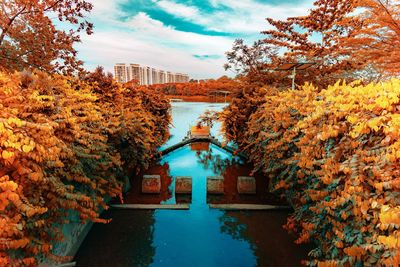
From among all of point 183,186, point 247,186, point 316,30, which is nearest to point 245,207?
point 247,186

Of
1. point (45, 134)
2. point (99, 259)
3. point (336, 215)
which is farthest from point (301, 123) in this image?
point (99, 259)

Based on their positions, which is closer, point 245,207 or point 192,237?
point 192,237

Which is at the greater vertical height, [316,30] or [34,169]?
[316,30]

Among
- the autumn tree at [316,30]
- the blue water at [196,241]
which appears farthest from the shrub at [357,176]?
the autumn tree at [316,30]

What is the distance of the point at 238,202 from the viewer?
7316 mm

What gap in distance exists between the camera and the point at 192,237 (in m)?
5.40

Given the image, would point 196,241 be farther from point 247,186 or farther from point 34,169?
point 34,169

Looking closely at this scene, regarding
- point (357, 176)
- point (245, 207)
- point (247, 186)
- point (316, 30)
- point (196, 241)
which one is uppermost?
point (316, 30)

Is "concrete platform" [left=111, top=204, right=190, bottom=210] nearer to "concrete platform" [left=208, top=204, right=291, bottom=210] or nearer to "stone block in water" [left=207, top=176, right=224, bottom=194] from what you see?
"concrete platform" [left=208, top=204, right=291, bottom=210]

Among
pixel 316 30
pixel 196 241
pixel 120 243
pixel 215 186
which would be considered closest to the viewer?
pixel 120 243

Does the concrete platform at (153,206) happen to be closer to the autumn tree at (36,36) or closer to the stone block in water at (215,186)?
the stone block in water at (215,186)

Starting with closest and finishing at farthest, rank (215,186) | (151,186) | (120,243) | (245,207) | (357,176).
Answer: (357,176) → (120,243) → (245,207) → (215,186) → (151,186)

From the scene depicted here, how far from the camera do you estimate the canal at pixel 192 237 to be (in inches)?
182

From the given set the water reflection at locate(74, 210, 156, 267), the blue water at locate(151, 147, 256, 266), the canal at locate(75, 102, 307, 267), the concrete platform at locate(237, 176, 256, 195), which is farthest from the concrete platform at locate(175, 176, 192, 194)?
the concrete platform at locate(237, 176, 256, 195)
